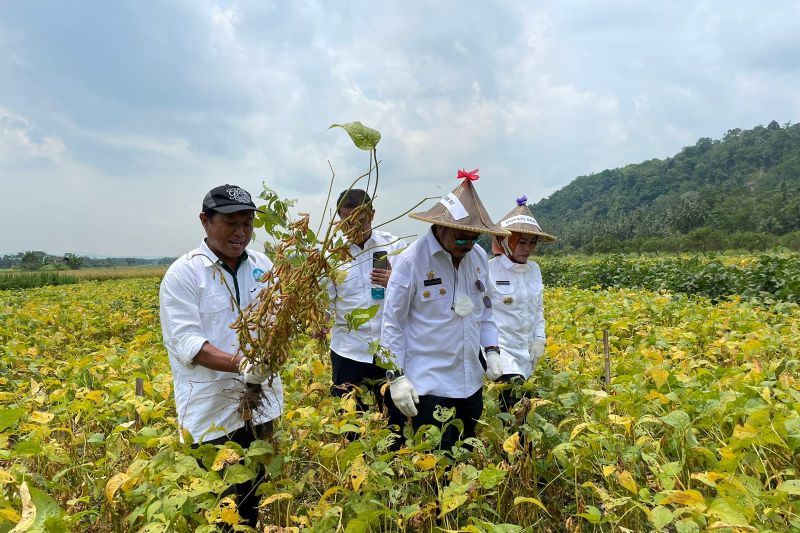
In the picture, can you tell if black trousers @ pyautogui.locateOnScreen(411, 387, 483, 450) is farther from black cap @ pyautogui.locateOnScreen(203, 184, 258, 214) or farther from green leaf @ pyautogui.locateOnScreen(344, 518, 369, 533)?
black cap @ pyautogui.locateOnScreen(203, 184, 258, 214)

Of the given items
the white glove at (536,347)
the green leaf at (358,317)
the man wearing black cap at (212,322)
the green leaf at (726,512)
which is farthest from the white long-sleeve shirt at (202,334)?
the white glove at (536,347)

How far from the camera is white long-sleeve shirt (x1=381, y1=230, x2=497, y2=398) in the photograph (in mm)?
2357

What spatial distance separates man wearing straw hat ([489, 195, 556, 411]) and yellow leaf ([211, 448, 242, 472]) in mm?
1757

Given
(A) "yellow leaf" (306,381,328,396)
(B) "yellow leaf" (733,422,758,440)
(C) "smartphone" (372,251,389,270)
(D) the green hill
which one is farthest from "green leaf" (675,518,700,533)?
(D) the green hill

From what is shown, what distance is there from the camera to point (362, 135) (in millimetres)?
1433

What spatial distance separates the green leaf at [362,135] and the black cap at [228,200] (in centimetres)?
53

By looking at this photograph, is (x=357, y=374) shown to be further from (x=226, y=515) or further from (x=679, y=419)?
(x=679, y=419)

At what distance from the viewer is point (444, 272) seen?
2.41 meters

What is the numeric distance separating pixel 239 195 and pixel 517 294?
185cm

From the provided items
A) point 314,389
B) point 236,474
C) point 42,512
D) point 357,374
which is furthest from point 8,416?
point 357,374

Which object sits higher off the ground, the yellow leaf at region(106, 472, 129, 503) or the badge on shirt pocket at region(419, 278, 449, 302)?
the badge on shirt pocket at region(419, 278, 449, 302)

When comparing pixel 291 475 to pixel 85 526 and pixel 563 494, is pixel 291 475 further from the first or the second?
pixel 563 494

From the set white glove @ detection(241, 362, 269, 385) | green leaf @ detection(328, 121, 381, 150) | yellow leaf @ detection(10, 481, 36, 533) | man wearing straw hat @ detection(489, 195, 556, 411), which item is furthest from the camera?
man wearing straw hat @ detection(489, 195, 556, 411)

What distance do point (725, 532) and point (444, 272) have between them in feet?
4.61
